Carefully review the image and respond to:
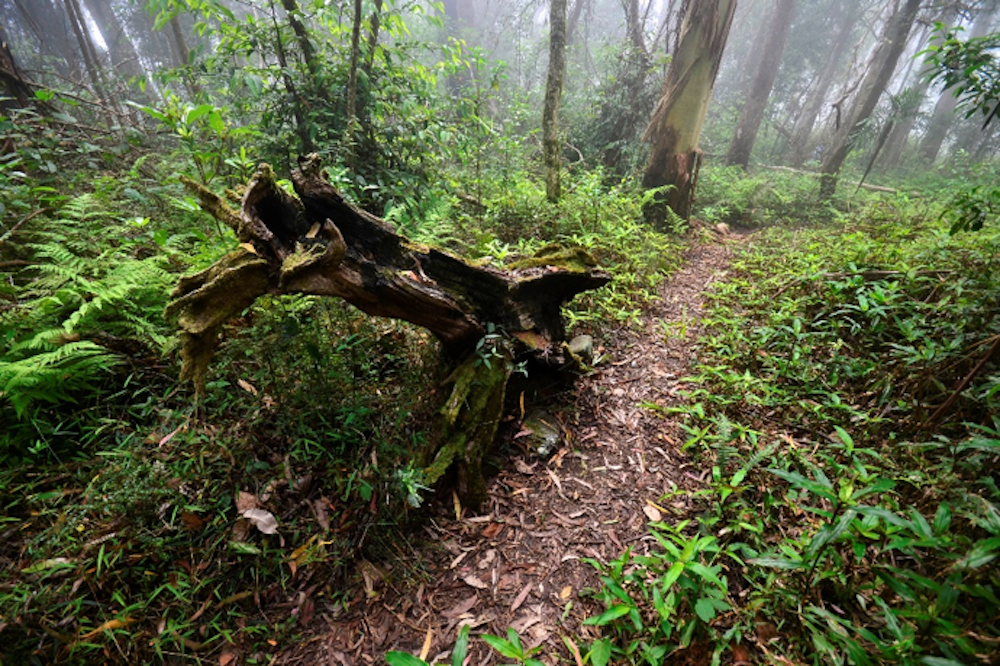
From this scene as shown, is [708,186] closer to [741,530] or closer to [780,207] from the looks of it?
[780,207]

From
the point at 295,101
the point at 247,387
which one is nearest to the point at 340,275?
the point at 247,387

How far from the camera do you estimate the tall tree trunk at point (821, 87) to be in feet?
62.7

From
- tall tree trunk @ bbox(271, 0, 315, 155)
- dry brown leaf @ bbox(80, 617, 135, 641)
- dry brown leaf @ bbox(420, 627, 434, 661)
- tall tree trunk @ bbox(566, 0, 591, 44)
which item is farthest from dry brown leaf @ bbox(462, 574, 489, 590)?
tall tree trunk @ bbox(566, 0, 591, 44)

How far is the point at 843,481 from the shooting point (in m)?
2.31

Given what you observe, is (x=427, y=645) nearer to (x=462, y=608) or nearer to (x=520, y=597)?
(x=462, y=608)

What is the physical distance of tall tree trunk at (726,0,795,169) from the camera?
14.6 metres

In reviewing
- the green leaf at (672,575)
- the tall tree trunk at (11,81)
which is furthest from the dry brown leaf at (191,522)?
the tall tree trunk at (11,81)

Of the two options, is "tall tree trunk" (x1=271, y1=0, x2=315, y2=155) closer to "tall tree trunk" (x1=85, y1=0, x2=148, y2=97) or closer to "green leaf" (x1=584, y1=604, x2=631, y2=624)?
"green leaf" (x1=584, y1=604, x2=631, y2=624)

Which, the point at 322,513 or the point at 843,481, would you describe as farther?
the point at 322,513

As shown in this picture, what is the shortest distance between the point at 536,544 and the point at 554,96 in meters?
7.01

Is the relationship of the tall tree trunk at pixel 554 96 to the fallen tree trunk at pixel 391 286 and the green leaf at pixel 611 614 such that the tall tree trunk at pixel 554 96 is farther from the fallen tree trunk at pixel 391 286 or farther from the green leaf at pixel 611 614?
the green leaf at pixel 611 614

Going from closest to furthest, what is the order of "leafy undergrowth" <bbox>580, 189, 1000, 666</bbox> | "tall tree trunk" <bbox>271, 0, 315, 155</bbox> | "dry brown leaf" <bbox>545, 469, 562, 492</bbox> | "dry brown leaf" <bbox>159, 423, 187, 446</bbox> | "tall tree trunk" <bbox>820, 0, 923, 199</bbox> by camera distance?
"leafy undergrowth" <bbox>580, 189, 1000, 666</bbox> → "dry brown leaf" <bbox>159, 423, 187, 446</bbox> → "dry brown leaf" <bbox>545, 469, 562, 492</bbox> → "tall tree trunk" <bbox>271, 0, 315, 155</bbox> → "tall tree trunk" <bbox>820, 0, 923, 199</bbox>

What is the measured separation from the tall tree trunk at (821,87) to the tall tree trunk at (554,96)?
17064 mm

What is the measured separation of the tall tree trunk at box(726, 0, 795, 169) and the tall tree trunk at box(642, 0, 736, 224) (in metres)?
8.35
